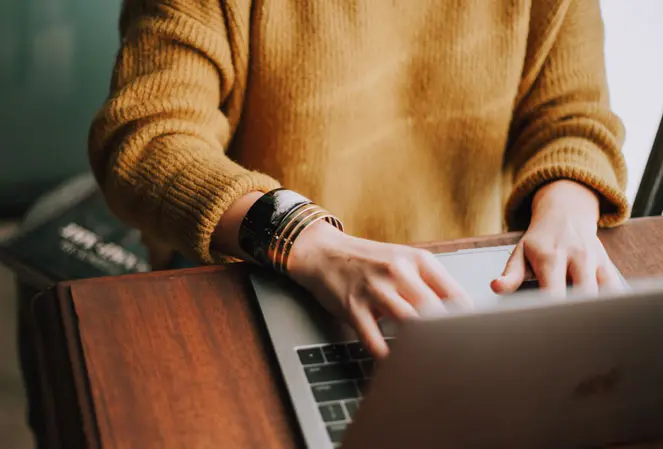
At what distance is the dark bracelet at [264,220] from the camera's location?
680mm

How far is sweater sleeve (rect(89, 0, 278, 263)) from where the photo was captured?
2.36 feet

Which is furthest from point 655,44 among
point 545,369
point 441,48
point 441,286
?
point 545,369

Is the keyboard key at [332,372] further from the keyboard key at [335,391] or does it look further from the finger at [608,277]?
the finger at [608,277]

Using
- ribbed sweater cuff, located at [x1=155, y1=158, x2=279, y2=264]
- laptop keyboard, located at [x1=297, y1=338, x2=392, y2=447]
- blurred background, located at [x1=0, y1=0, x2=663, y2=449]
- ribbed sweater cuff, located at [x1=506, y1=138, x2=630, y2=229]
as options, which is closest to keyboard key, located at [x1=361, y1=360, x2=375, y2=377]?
laptop keyboard, located at [x1=297, y1=338, x2=392, y2=447]

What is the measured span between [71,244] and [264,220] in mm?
908

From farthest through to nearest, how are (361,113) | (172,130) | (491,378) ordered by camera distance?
(361,113)
(172,130)
(491,378)

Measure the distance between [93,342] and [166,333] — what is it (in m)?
0.06

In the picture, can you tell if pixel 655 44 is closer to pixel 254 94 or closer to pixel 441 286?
pixel 254 94

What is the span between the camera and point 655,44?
1299 millimetres

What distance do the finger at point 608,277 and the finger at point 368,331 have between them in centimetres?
24

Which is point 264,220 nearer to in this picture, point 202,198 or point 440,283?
point 202,198

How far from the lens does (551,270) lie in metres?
0.69

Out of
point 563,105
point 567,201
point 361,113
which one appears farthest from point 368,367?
point 563,105

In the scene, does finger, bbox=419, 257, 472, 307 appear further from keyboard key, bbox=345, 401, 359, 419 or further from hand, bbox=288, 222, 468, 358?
keyboard key, bbox=345, 401, 359, 419
